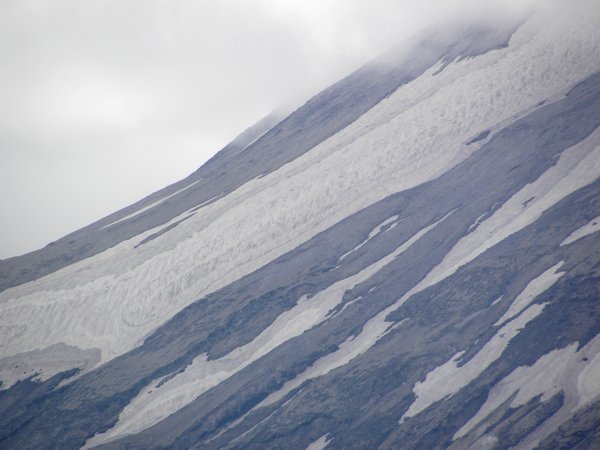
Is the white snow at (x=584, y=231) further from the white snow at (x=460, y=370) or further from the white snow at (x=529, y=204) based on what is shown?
the white snow at (x=460, y=370)

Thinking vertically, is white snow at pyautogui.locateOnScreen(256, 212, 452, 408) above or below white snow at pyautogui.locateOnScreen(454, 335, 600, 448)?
above

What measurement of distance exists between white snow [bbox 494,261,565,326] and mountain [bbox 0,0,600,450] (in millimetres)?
198

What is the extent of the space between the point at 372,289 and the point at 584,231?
18959 mm

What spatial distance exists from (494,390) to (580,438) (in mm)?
8754

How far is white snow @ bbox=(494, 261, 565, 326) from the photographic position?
5947cm

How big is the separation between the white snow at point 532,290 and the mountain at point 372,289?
0.65ft

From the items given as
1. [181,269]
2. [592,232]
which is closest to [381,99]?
[181,269]

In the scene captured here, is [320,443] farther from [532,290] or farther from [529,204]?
[529,204]

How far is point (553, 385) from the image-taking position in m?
50.9

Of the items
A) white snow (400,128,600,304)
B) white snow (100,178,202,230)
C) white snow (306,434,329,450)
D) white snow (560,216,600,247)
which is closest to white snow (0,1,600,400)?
white snow (400,128,600,304)

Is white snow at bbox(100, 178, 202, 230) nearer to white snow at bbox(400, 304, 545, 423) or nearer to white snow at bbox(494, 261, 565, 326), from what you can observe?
white snow at bbox(494, 261, 565, 326)

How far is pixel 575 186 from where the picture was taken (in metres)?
68.5

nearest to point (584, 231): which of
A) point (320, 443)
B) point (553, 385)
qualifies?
point (553, 385)

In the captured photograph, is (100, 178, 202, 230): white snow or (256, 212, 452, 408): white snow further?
(100, 178, 202, 230): white snow
